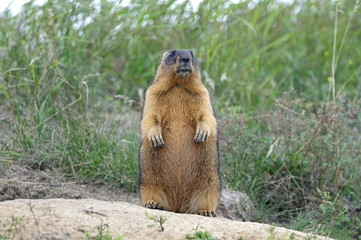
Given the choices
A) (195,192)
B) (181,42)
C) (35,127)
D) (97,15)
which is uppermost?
(97,15)

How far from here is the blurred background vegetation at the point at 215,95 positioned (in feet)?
19.5

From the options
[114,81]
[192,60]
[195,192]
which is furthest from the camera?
[114,81]

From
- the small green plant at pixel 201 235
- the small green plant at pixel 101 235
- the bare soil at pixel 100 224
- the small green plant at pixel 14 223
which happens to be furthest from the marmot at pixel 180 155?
the small green plant at pixel 14 223

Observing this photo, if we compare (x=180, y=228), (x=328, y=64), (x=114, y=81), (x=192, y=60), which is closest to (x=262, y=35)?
(x=328, y=64)

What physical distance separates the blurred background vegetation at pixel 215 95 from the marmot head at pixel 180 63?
4.68 feet

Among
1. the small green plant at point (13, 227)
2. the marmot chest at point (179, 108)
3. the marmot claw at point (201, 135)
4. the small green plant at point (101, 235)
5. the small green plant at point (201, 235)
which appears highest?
the marmot chest at point (179, 108)

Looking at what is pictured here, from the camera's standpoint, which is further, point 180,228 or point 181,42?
point 181,42

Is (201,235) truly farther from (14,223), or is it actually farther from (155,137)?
(155,137)

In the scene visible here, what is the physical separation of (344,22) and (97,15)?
5003mm

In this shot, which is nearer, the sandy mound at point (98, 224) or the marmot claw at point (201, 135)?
the sandy mound at point (98, 224)

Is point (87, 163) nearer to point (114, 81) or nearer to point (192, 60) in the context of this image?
point (192, 60)

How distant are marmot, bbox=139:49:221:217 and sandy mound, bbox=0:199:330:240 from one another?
2.15 ft

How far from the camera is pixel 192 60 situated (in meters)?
5.24

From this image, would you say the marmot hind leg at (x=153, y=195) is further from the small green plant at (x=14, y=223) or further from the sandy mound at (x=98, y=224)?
the small green plant at (x=14, y=223)
